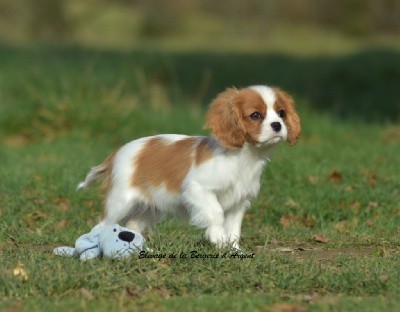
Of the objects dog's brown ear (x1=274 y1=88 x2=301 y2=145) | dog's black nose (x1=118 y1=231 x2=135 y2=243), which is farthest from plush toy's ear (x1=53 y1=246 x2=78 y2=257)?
dog's brown ear (x1=274 y1=88 x2=301 y2=145)

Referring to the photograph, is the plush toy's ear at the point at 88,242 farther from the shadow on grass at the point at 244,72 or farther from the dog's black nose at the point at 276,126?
the shadow on grass at the point at 244,72

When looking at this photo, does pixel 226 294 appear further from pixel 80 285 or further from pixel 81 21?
pixel 81 21

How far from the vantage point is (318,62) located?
20.1 meters

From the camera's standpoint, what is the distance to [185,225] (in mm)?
8844

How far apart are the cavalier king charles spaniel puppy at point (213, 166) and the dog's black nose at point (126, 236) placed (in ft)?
1.86

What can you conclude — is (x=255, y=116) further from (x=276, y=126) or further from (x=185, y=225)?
(x=185, y=225)

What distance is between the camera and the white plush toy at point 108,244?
23.4ft

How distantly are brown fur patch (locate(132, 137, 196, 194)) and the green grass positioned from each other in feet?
1.47

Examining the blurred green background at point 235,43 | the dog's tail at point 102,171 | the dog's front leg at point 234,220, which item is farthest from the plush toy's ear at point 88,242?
the blurred green background at point 235,43

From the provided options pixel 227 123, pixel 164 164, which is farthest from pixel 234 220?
pixel 227 123

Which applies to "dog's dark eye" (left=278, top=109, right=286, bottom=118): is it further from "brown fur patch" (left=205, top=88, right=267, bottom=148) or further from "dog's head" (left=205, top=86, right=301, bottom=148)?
"brown fur patch" (left=205, top=88, right=267, bottom=148)

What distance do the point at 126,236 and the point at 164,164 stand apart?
2.67ft

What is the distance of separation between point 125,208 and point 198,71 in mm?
11331

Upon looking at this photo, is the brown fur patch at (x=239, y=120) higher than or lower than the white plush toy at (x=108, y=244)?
higher
